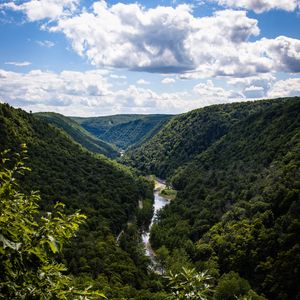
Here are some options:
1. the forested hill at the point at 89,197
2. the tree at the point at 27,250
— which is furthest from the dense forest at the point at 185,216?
the tree at the point at 27,250

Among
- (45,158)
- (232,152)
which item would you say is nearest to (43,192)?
(45,158)

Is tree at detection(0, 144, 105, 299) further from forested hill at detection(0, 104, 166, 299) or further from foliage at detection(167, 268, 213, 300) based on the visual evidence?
forested hill at detection(0, 104, 166, 299)

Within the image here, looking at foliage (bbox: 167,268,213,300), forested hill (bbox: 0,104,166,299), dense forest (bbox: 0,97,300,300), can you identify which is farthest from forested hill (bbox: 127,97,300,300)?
foliage (bbox: 167,268,213,300)

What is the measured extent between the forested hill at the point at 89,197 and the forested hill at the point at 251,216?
1312cm

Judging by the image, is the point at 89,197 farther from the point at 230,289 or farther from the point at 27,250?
the point at 27,250

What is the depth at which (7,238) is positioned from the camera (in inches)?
289

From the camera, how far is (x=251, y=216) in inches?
4459

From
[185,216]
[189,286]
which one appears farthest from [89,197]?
[189,286]

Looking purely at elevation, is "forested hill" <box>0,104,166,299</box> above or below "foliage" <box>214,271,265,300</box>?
above

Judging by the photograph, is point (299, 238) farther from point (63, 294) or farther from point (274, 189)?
point (63, 294)

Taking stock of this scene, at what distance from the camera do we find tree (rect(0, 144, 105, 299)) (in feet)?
23.6

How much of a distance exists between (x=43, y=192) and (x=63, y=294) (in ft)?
361

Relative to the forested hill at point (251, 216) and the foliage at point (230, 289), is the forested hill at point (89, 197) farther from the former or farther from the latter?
the foliage at point (230, 289)

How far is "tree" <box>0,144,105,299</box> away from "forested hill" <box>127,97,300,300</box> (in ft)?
266
